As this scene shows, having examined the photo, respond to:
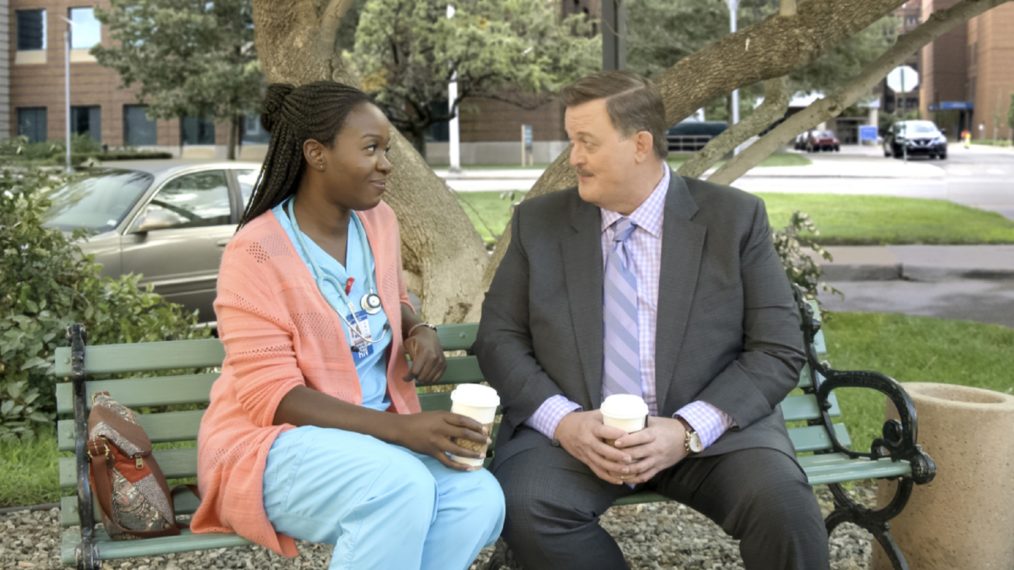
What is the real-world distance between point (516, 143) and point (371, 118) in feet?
155

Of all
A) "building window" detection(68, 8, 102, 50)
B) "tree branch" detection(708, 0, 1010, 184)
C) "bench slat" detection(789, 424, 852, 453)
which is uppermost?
"building window" detection(68, 8, 102, 50)

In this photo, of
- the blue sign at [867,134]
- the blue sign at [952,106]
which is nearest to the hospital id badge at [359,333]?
the blue sign at [867,134]

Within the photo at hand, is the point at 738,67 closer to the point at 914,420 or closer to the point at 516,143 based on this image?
the point at 914,420

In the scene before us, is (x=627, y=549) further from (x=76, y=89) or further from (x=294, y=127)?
(x=76, y=89)

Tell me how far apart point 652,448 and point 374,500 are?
0.78 m

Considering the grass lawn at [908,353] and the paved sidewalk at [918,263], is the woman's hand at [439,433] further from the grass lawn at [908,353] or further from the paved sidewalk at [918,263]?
the paved sidewalk at [918,263]

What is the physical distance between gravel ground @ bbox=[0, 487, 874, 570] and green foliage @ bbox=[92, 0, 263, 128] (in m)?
33.9

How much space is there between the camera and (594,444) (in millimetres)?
3146

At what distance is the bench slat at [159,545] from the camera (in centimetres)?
305

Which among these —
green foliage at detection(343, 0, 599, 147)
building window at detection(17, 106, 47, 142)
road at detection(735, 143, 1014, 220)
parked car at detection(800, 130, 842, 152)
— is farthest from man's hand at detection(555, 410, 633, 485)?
parked car at detection(800, 130, 842, 152)

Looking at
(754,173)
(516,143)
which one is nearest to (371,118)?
(754,173)

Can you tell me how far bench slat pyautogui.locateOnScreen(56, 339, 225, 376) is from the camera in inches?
138

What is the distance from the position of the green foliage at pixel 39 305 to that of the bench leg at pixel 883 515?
11.5ft

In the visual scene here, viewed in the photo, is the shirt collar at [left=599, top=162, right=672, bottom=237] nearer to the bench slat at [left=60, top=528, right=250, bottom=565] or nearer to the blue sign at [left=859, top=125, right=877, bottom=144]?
the bench slat at [left=60, top=528, right=250, bottom=565]
